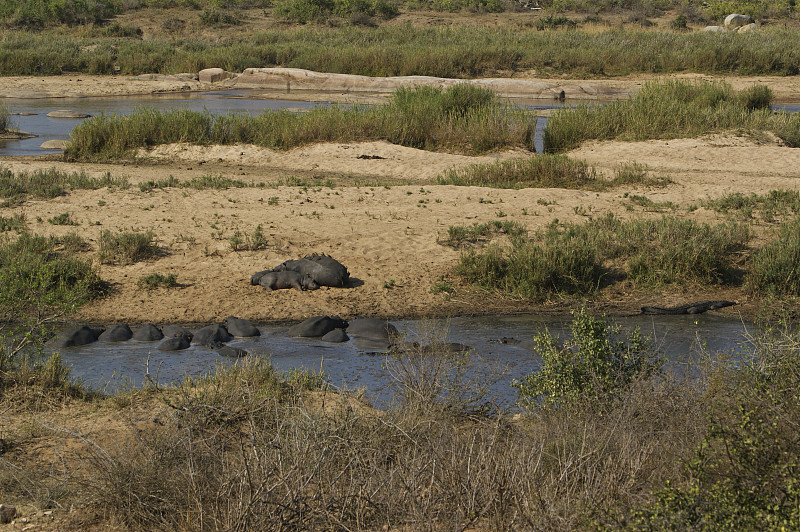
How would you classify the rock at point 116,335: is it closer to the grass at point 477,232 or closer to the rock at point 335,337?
the rock at point 335,337

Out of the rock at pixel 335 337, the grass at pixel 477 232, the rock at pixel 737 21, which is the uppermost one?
the rock at pixel 737 21

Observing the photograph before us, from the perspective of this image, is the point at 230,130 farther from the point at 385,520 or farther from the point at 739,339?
the point at 385,520

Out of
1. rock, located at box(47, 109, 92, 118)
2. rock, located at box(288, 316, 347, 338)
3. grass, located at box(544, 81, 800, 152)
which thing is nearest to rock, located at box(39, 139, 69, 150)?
rock, located at box(47, 109, 92, 118)

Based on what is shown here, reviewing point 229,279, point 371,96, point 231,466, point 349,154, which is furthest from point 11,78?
point 231,466

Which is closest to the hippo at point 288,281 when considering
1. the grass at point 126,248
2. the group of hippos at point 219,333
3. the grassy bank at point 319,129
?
the group of hippos at point 219,333

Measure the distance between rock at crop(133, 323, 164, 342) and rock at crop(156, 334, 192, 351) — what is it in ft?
0.77

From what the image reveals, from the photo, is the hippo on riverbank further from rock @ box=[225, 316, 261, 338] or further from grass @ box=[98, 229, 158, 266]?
grass @ box=[98, 229, 158, 266]

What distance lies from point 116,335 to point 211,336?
933 mm

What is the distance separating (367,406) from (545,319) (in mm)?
3671

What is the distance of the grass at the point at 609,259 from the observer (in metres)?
9.55

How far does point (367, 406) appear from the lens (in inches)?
232

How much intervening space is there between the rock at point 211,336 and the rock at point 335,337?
0.96 meters

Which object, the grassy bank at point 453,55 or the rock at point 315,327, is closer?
the rock at point 315,327

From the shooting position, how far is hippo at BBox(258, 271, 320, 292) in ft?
30.8
